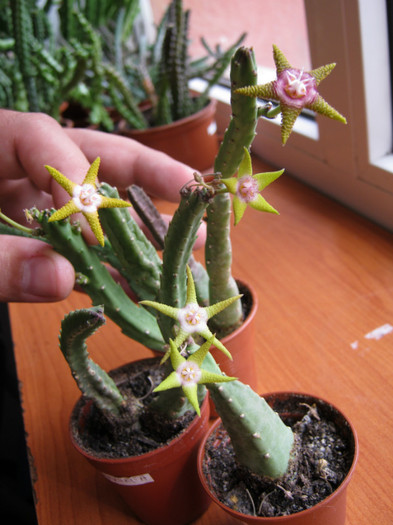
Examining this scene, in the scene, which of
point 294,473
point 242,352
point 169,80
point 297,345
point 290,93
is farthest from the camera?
point 169,80

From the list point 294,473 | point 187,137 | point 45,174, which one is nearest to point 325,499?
point 294,473

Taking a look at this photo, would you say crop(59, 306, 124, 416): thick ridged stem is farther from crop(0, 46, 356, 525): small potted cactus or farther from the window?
the window

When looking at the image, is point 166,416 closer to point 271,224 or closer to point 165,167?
point 165,167

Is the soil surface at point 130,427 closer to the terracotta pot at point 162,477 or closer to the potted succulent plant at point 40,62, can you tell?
the terracotta pot at point 162,477

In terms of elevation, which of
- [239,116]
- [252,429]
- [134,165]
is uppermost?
[239,116]

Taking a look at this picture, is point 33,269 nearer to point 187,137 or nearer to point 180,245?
point 180,245
